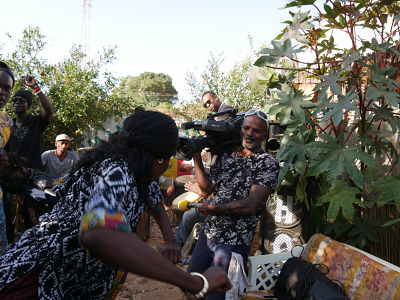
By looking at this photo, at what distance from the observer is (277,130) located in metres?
3.82

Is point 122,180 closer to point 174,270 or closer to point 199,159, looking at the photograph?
point 174,270

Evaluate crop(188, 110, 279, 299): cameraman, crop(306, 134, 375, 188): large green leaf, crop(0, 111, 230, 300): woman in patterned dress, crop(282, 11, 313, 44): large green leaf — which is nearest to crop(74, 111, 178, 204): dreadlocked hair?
crop(0, 111, 230, 300): woman in patterned dress

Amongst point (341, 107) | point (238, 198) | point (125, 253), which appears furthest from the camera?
point (341, 107)

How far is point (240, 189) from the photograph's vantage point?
7.25 feet

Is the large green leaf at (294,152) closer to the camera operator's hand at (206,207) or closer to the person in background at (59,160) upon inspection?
the camera operator's hand at (206,207)

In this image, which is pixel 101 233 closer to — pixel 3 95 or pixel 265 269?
pixel 3 95

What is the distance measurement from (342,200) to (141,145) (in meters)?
1.57

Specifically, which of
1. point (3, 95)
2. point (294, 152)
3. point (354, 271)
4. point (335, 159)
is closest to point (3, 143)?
point (3, 95)

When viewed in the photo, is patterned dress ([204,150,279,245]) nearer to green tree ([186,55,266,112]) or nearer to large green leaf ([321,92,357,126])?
large green leaf ([321,92,357,126])

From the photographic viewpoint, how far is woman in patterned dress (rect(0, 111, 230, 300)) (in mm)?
1008

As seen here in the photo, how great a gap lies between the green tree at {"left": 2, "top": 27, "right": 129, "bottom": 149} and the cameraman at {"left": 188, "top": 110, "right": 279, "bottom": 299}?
6303mm

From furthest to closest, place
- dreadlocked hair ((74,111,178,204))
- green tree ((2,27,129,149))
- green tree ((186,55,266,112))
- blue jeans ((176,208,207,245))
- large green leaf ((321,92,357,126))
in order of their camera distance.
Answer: green tree ((186,55,266,112)) < green tree ((2,27,129,149)) < blue jeans ((176,208,207,245)) < large green leaf ((321,92,357,126)) < dreadlocked hair ((74,111,178,204))

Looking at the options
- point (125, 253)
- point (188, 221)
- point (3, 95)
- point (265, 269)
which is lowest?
point (188, 221)

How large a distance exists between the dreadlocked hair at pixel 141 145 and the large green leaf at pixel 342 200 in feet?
4.70
